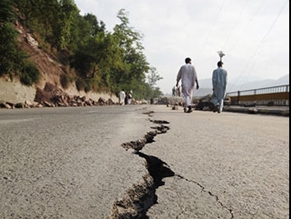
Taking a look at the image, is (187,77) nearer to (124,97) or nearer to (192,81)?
(192,81)

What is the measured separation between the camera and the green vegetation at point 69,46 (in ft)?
39.5

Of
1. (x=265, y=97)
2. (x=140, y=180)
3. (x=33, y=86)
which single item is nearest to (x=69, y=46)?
(x=33, y=86)

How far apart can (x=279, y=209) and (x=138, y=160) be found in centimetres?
104

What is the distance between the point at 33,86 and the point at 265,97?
12.9m

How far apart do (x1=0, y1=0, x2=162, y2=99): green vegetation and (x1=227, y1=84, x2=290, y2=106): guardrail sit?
11307 millimetres

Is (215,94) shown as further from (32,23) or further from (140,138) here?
(32,23)

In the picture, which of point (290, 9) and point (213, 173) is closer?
point (290, 9)

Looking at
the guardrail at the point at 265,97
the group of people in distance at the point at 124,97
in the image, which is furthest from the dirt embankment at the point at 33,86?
the guardrail at the point at 265,97

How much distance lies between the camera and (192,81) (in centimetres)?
884

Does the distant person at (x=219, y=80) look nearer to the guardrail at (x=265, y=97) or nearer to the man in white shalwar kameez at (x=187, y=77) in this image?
the man in white shalwar kameez at (x=187, y=77)

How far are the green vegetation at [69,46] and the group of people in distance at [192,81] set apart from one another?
7.25 m

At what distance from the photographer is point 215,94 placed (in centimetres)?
998

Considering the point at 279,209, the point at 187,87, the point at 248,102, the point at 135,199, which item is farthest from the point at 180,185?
the point at 248,102

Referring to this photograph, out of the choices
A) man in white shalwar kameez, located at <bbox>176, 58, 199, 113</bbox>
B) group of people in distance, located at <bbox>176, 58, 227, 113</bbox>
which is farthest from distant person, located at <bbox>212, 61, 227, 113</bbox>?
man in white shalwar kameez, located at <bbox>176, 58, 199, 113</bbox>
